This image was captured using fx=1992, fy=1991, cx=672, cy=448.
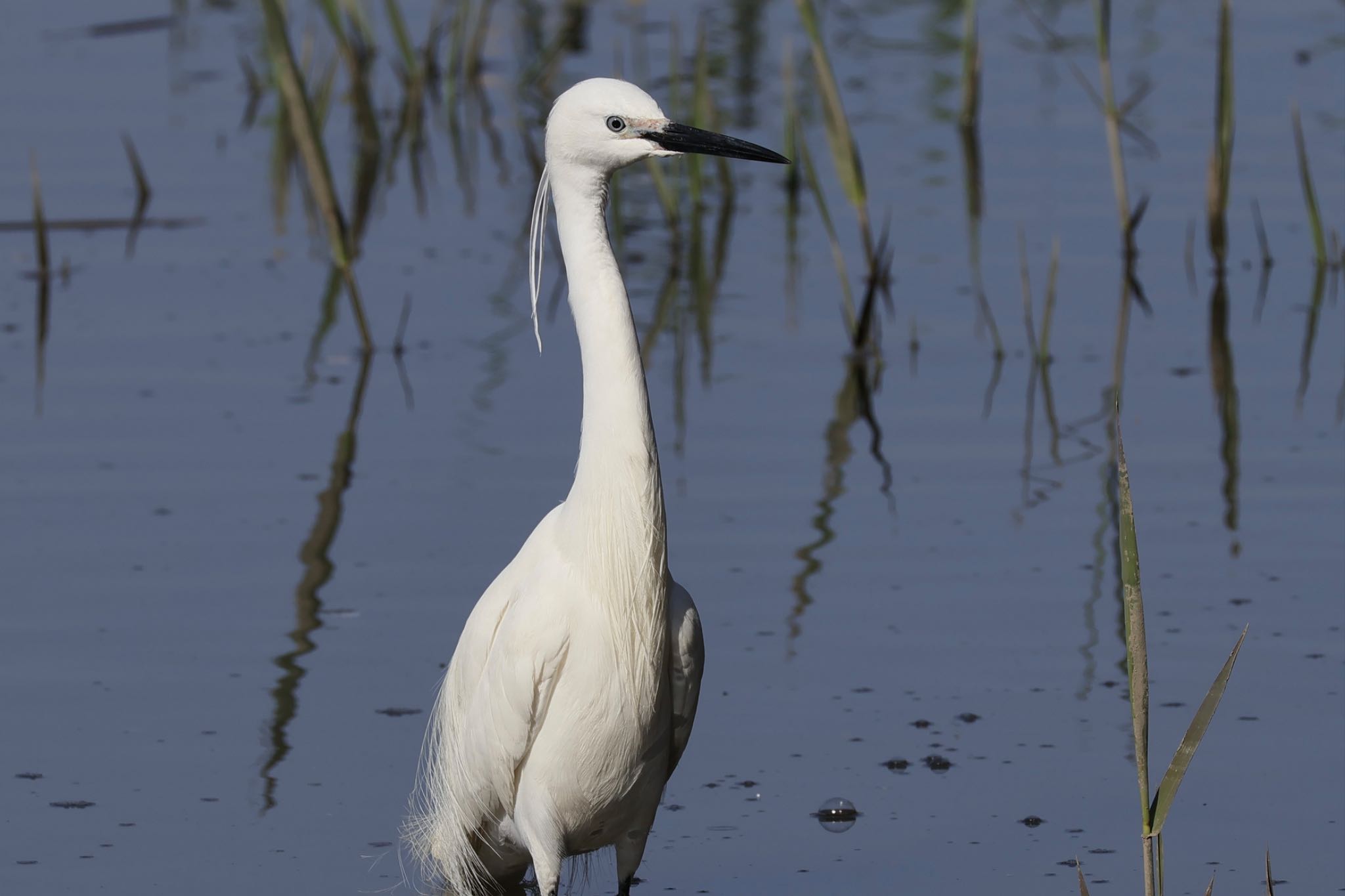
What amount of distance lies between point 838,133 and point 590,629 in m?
4.14

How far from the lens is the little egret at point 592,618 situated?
4.04 m

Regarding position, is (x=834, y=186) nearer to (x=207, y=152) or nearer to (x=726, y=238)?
(x=726, y=238)

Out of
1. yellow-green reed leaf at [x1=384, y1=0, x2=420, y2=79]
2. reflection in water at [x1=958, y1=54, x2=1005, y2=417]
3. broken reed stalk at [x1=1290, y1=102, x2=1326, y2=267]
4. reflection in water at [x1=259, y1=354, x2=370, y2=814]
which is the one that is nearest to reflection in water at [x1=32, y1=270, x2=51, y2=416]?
reflection in water at [x1=259, y1=354, x2=370, y2=814]

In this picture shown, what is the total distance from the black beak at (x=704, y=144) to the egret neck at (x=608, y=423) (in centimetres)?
15

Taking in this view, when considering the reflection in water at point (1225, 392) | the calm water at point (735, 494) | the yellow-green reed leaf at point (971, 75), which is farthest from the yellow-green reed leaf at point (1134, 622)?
the yellow-green reed leaf at point (971, 75)

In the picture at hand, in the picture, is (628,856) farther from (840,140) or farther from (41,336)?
(41,336)

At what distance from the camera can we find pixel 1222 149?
8.28m

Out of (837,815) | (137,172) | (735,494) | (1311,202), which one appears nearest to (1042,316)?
(1311,202)

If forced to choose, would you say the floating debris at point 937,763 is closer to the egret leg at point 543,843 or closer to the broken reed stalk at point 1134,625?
the egret leg at point 543,843

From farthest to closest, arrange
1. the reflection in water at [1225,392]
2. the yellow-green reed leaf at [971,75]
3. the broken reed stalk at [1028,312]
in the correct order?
the yellow-green reed leaf at [971,75]
the broken reed stalk at [1028,312]
the reflection in water at [1225,392]

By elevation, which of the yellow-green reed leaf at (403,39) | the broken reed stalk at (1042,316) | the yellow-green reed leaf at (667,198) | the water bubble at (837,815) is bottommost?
the water bubble at (837,815)

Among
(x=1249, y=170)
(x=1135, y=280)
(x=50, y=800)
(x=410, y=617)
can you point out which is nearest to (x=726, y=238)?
(x=1135, y=280)

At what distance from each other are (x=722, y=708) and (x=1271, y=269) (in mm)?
4571

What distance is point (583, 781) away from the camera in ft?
13.9
